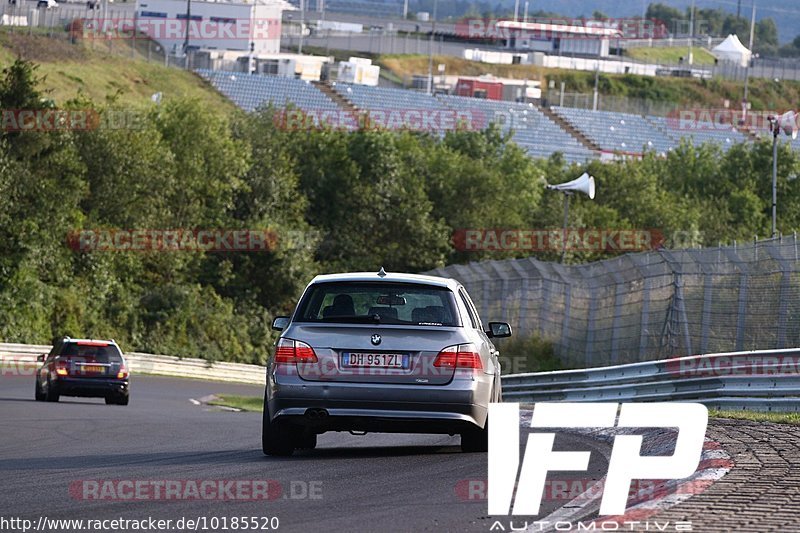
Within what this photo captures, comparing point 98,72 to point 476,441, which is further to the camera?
point 98,72

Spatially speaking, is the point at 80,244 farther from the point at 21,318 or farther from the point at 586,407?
the point at 586,407

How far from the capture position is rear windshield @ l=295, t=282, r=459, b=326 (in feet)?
41.7

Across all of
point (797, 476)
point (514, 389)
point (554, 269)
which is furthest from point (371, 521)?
point (554, 269)

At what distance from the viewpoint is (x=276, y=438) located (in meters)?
13.0

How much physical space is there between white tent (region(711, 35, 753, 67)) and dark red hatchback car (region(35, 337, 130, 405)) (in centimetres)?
14075

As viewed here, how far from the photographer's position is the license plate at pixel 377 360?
12.4 metres

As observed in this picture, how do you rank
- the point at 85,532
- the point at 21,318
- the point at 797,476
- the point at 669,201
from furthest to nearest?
the point at 669,201
the point at 21,318
the point at 797,476
the point at 85,532

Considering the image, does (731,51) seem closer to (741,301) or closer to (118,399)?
(118,399)

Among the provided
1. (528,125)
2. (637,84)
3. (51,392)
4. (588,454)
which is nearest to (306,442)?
(588,454)

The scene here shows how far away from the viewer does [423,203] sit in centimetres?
6675

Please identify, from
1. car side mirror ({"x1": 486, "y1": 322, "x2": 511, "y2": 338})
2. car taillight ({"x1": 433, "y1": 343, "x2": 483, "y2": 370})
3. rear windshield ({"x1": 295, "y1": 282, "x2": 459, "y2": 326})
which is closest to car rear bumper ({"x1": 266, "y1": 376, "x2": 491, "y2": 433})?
car taillight ({"x1": 433, "y1": 343, "x2": 483, "y2": 370})

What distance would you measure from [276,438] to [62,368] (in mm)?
13922

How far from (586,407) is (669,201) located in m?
58.2

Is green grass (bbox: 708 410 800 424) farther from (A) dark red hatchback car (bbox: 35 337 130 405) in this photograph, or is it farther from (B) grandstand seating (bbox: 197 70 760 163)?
(B) grandstand seating (bbox: 197 70 760 163)
